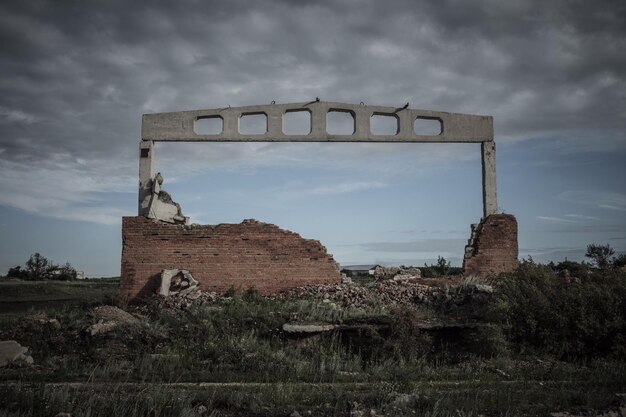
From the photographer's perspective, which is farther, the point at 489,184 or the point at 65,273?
the point at 65,273

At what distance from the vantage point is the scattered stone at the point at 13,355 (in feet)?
30.2

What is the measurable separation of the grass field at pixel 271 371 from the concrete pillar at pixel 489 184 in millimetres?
5516

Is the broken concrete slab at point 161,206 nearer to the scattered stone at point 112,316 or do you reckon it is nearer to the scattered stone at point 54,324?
the scattered stone at point 112,316

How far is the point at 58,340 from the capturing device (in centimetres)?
1102

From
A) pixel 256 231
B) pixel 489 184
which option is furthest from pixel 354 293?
pixel 489 184

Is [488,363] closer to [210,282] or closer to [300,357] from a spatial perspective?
[300,357]

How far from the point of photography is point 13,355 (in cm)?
944

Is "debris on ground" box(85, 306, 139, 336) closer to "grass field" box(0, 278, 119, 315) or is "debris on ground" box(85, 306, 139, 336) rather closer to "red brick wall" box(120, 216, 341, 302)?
"red brick wall" box(120, 216, 341, 302)

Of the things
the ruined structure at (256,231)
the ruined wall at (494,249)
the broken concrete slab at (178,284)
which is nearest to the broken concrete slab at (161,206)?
the ruined structure at (256,231)

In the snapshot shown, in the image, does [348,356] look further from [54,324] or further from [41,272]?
[41,272]

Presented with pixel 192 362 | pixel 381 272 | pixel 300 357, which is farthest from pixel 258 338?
pixel 381 272

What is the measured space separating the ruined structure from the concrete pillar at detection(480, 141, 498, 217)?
0.03m

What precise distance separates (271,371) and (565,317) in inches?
235

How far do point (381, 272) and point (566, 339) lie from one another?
29.1 feet
